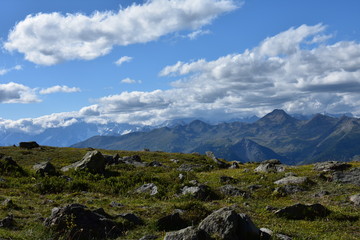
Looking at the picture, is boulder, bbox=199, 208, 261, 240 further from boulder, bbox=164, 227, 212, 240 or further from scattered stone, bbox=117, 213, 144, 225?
scattered stone, bbox=117, 213, 144, 225

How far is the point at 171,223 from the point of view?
16156 mm

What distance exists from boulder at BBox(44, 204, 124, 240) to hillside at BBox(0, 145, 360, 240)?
44 millimetres

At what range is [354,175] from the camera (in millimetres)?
31438

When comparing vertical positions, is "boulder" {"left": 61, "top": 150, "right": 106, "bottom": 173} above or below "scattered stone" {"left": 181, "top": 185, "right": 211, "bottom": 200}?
above

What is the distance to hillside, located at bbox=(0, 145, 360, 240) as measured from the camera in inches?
568

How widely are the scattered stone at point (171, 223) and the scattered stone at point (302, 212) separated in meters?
6.59

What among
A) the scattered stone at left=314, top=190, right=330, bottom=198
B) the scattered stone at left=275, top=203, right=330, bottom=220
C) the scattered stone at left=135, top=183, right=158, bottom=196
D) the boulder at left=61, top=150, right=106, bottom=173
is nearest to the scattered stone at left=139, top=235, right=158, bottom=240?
the scattered stone at left=275, top=203, right=330, bottom=220

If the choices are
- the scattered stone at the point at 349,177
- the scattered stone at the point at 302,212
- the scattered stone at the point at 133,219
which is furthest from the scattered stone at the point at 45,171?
the scattered stone at the point at 349,177

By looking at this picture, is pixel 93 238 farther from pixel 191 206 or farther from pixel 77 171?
pixel 77 171

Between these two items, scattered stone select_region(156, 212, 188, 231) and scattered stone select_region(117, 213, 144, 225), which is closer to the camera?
scattered stone select_region(156, 212, 188, 231)

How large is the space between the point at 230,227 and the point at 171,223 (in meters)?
4.32

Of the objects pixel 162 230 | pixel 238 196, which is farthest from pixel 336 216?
pixel 162 230

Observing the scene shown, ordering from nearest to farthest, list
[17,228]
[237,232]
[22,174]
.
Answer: [237,232] → [17,228] → [22,174]

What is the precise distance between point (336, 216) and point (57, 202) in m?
18.9
